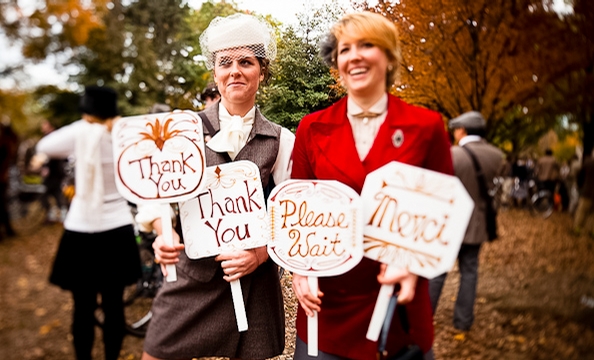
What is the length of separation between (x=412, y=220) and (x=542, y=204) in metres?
0.91

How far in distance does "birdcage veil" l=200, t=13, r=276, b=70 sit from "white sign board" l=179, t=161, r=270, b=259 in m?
0.44

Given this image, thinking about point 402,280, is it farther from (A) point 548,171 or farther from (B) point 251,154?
(A) point 548,171

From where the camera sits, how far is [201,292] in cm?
152

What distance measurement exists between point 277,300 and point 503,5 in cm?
143

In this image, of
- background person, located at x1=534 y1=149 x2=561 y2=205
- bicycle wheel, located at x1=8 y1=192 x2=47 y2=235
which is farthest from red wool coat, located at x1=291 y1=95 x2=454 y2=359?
bicycle wheel, located at x1=8 y1=192 x2=47 y2=235

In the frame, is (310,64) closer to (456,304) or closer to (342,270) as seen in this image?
(342,270)

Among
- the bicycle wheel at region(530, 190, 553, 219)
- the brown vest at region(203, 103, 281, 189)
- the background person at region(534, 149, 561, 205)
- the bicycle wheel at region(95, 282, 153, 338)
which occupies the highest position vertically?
the brown vest at region(203, 103, 281, 189)

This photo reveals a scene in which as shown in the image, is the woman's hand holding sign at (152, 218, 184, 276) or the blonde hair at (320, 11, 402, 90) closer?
the blonde hair at (320, 11, 402, 90)

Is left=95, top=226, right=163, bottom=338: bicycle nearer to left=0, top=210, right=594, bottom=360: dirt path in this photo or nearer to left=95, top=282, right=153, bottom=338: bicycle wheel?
left=95, top=282, right=153, bottom=338: bicycle wheel

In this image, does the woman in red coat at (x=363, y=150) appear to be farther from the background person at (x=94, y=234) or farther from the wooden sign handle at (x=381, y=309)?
the background person at (x=94, y=234)

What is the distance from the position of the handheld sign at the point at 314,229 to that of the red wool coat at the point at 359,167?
0.07 m

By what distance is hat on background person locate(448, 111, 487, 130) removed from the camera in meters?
1.49

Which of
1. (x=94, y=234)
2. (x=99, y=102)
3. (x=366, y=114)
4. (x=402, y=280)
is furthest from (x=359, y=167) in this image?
(x=94, y=234)

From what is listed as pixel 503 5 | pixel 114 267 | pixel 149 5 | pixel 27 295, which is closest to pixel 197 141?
pixel 149 5
